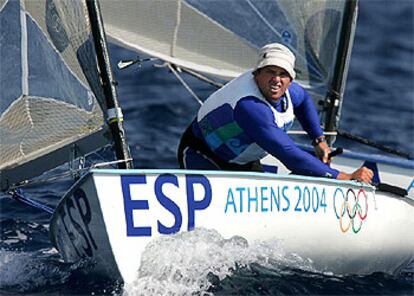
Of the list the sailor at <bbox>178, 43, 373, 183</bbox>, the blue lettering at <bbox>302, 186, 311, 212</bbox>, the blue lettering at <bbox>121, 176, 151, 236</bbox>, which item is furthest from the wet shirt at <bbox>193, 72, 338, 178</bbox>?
the blue lettering at <bbox>121, 176, 151, 236</bbox>

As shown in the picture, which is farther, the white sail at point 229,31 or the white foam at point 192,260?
the white sail at point 229,31

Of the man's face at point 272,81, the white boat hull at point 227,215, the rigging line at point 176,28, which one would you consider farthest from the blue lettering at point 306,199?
the rigging line at point 176,28

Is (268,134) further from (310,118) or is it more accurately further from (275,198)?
(310,118)

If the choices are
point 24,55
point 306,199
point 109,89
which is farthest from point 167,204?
point 24,55

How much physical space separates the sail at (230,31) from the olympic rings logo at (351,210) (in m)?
1.62

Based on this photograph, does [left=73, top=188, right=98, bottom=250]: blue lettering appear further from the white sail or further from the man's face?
the white sail

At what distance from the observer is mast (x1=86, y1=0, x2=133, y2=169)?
459 centimetres

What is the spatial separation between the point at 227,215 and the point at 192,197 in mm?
182

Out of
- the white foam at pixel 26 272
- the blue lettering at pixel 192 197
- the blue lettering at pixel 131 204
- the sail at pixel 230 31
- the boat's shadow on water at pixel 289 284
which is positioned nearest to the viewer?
the blue lettering at pixel 131 204

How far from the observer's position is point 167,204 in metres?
4.40

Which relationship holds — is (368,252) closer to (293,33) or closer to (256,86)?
(256,86)

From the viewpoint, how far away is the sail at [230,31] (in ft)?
20.9

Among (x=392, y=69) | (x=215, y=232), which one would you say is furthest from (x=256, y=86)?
(x=392, y=69)

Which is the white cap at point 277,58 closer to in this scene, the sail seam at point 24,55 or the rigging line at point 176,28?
the sail seam at point 24,55
